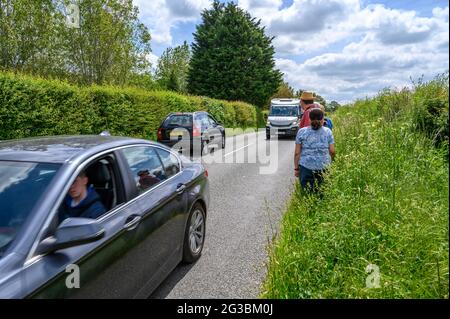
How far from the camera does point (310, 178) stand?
5195 mm

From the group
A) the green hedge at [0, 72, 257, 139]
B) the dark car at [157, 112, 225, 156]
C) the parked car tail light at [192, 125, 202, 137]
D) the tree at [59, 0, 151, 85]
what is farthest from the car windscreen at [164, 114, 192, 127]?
the tree at [59, 0, 151, 85]

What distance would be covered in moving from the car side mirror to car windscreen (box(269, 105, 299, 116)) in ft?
66.2

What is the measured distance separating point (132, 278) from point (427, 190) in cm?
320

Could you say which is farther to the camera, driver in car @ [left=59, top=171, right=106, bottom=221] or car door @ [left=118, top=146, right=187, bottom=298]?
car door @ [left=118, top=146, right=187, bottom=298]

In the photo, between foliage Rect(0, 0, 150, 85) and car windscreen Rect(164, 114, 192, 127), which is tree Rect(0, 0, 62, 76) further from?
car windscreen Rect(164, 114, 192, 127)

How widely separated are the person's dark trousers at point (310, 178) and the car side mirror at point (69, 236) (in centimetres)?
360

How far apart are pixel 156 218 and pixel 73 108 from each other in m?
10.7

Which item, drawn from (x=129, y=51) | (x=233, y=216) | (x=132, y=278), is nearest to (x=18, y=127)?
(x=233, y=216)

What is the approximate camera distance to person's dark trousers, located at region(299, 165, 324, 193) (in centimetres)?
Answer: 507

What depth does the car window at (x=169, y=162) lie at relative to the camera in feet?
12.4

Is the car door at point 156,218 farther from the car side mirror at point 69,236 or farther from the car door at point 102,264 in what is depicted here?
the car side mirror at point 69,236

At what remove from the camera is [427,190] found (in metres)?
3.77

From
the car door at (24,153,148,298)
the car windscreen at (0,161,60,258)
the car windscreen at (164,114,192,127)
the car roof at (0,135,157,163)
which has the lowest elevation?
the car door at (24,153,148,298)

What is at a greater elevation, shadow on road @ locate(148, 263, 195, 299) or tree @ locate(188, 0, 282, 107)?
tree @ locate(188, 0, 282, 107)
